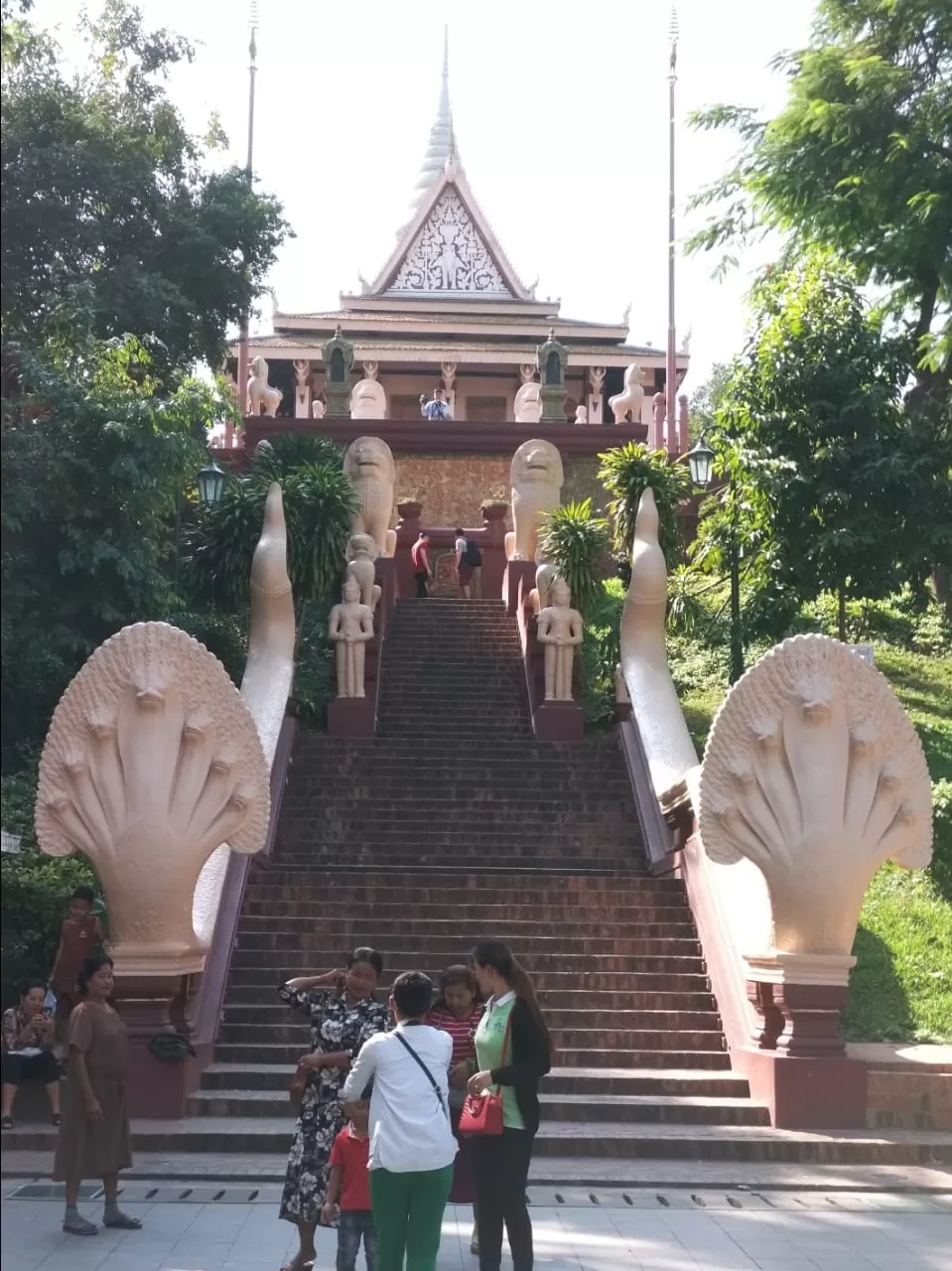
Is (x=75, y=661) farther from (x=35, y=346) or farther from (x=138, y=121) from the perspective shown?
(x=138, y=121)

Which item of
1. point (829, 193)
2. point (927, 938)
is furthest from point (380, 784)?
point (829, 193)

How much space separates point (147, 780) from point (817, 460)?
10.1m

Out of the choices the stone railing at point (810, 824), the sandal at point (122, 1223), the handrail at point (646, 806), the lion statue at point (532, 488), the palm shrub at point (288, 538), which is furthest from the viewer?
the lion statue at point (532, 488)

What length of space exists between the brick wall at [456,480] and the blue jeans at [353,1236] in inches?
791

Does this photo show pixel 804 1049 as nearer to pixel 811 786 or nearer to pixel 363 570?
pixel 811 786

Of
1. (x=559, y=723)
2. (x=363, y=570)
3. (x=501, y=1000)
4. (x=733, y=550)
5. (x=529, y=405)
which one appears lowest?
(x=501, y=1000)

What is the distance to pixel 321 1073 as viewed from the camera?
18.1 feet

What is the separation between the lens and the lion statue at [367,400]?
25.8 meters

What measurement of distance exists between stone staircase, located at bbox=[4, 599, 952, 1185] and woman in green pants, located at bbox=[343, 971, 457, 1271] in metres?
2.94

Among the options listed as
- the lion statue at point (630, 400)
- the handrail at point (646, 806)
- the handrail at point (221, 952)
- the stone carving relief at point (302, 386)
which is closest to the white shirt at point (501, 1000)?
the handrail at point (221, 952)

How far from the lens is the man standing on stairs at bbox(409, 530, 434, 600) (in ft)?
67.2

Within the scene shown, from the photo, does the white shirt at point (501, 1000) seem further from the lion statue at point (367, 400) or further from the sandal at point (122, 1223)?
the lion statue at point (367, 400)

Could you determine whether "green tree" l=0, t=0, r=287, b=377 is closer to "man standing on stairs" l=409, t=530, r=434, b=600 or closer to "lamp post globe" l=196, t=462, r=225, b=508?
"lamp post globe" l=196, t=462, r=225, b=508

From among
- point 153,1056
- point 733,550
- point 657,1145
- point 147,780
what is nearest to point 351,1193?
point 657,1145
